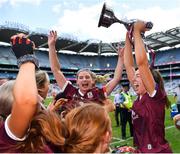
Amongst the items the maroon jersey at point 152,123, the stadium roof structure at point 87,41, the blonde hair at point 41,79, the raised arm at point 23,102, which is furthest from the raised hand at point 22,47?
the stadium roof structure at point 87,41

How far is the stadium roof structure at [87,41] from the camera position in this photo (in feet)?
186

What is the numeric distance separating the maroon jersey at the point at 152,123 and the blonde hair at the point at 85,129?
146 centimetres

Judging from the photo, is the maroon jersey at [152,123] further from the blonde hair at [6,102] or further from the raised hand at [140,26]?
the blonde hair at [6,102]

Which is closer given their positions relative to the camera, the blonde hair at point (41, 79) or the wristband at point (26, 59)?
the wristband at point (26, 59)

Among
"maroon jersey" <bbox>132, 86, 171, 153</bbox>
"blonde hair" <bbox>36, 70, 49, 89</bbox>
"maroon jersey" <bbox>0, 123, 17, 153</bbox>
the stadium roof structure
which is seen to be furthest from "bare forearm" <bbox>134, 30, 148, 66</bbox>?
the stadium roof structure

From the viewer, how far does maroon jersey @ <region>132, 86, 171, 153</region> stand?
3443 mm

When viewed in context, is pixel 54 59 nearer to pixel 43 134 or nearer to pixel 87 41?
pixel 43 134

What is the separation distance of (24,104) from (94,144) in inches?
18.6

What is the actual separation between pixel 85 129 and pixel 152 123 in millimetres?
1603

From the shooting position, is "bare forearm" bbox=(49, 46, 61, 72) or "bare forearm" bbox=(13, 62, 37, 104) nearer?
"bare forearm" bbox=(13, 62, 37, 104)

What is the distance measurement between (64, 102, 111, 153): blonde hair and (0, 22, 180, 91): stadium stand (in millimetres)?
53792

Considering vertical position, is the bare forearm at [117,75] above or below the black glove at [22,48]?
below

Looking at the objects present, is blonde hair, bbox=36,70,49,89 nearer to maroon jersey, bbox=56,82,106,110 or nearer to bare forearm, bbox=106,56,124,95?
maroon jersey, bbox=56,82,106,110

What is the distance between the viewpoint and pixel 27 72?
1.94 metres
